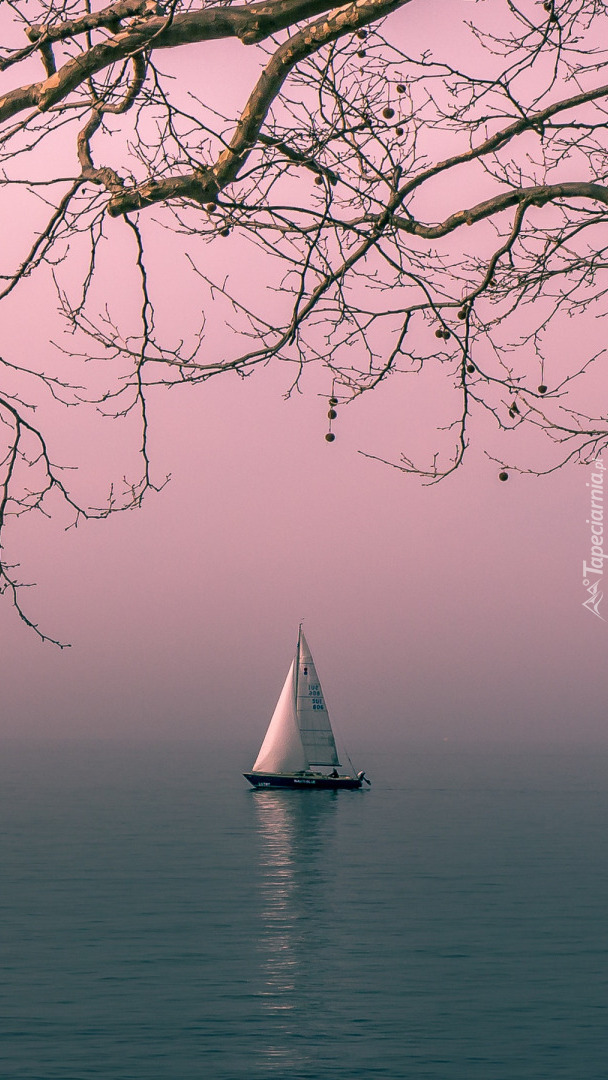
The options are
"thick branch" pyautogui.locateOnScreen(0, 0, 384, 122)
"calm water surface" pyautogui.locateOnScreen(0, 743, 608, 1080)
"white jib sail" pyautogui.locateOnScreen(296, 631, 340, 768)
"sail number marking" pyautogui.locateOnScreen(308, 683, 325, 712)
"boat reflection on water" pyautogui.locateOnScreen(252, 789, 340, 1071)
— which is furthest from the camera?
"sail number marking" pyautogui.locateOnScreen(308, 683, 325, 712)

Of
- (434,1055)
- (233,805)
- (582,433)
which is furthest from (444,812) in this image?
(582,433)

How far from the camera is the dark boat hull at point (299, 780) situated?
90.6 metres

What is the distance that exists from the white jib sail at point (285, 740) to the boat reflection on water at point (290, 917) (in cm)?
634

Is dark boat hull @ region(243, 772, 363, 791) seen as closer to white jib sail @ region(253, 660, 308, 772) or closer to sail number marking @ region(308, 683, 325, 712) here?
white jib sail @ region(253, 660, 308, 772)

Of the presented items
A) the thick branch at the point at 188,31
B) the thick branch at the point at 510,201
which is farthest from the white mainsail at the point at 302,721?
the thick branch at the point at 188,31

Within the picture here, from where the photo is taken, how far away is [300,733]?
87375 millimetres

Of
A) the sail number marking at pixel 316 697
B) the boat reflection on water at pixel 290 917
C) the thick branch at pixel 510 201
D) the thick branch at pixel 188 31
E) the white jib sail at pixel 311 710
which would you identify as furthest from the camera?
the sail number marking at pixel 316 697

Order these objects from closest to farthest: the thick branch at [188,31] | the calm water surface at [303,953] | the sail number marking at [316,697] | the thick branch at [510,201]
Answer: the thick branch at [188,31] → the thick branch at [510,201] → the calm water surface at [303,953] → the sail number marking at [316,697]

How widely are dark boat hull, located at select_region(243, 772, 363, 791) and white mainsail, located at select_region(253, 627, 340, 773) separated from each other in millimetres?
1079

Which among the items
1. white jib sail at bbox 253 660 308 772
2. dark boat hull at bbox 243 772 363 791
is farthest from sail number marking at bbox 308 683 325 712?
dark boat hull at bbox 243 772 363 791

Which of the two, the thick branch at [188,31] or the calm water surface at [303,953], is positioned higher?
the thick branch at [188,31]

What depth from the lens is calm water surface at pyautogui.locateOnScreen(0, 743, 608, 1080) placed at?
42438mm

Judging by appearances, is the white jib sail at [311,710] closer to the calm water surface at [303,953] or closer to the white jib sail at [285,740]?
the white jib sail at [285,740]

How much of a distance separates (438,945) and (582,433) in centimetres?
5500
